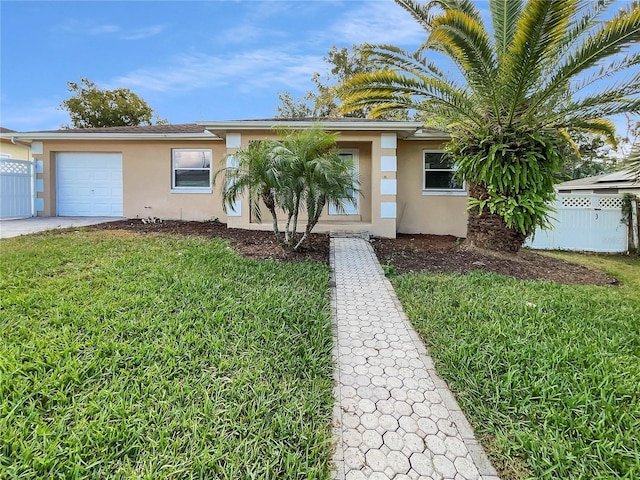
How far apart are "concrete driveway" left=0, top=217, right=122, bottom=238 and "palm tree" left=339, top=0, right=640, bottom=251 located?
9.17 meters

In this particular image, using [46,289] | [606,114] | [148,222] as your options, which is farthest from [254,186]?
[606,114]

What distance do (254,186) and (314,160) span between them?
1350mm

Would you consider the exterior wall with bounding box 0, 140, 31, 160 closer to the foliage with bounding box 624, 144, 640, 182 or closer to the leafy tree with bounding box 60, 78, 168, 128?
the leafy tree with bounding box 60, 78, 168, 128

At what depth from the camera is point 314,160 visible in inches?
256

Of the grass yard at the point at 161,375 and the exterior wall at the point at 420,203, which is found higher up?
the exterior wall at the point at 420,203

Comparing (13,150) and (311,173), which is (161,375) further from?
(13,150)

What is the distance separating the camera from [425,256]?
8062 millimetres

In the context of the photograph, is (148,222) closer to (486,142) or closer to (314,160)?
(314,160)

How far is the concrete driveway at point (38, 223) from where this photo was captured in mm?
9034

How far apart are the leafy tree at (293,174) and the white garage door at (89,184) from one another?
799 centimetres

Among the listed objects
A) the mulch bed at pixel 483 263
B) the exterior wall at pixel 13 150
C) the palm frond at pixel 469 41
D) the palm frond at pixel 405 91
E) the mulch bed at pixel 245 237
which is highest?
the exterior wall at pixel 13 150

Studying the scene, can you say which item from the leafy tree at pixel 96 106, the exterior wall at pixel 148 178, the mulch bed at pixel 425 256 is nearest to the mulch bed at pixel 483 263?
the mulch bed at pixel 425 256

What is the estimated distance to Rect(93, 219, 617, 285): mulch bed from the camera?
22.9ft

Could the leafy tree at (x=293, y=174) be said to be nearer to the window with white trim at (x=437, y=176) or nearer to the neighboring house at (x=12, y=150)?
the window with white trim at (x=437, y=176)
